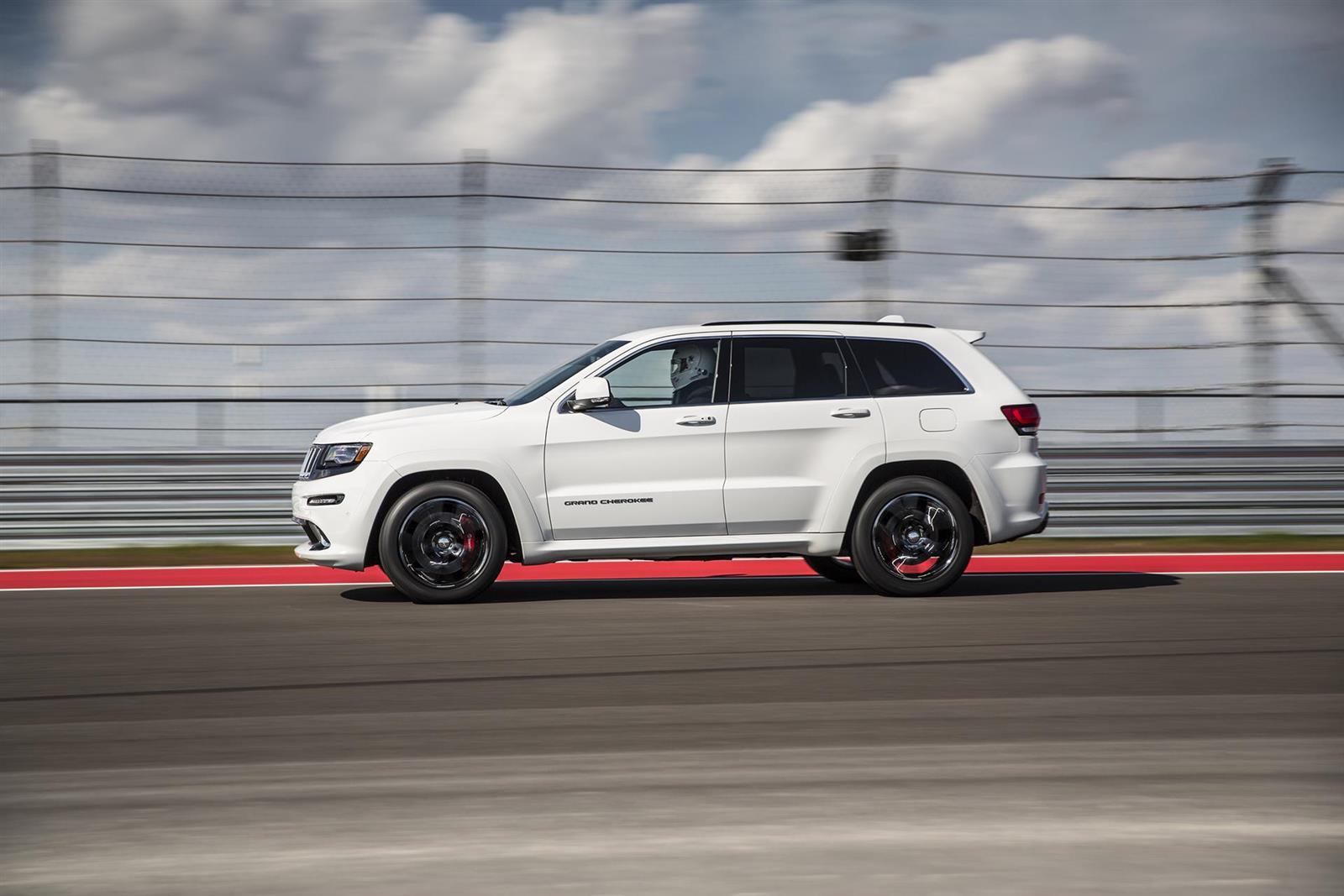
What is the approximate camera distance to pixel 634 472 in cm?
916

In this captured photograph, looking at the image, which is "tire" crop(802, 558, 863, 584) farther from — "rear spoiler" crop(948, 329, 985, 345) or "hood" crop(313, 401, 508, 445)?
"hood" crop(313, 401, 508, 445)

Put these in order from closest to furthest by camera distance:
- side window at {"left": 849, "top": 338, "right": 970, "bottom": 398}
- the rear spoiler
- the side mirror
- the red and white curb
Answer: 1. the side mirror
2. side window at {"left": 849, "top": 338, "right": 970, "bottom": 398}
3. the rear spoiler
4. the red and white curb

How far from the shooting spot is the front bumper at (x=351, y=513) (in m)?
9.02

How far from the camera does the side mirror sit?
355 inches

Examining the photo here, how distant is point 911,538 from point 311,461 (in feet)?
12.3

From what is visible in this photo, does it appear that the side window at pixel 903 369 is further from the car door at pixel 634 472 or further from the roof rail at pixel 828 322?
the car door at pixel 634 472

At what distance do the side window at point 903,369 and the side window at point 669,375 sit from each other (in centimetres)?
96

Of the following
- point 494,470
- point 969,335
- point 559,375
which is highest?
point 969,335

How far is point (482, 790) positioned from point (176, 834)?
0.93 metres

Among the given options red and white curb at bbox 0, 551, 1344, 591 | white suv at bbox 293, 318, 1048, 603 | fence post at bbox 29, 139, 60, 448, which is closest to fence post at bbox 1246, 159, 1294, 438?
red and white curb at bbox 0, 551, 1344, 591

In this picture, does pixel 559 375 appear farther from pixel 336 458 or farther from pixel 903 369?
pixel 903 369

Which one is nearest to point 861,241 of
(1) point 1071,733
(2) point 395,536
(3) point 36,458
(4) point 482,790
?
(2) point 395,536

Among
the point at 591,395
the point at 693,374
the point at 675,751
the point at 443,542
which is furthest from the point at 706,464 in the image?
the point at 675,751

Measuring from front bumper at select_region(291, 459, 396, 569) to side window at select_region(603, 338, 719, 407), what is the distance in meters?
1.50
